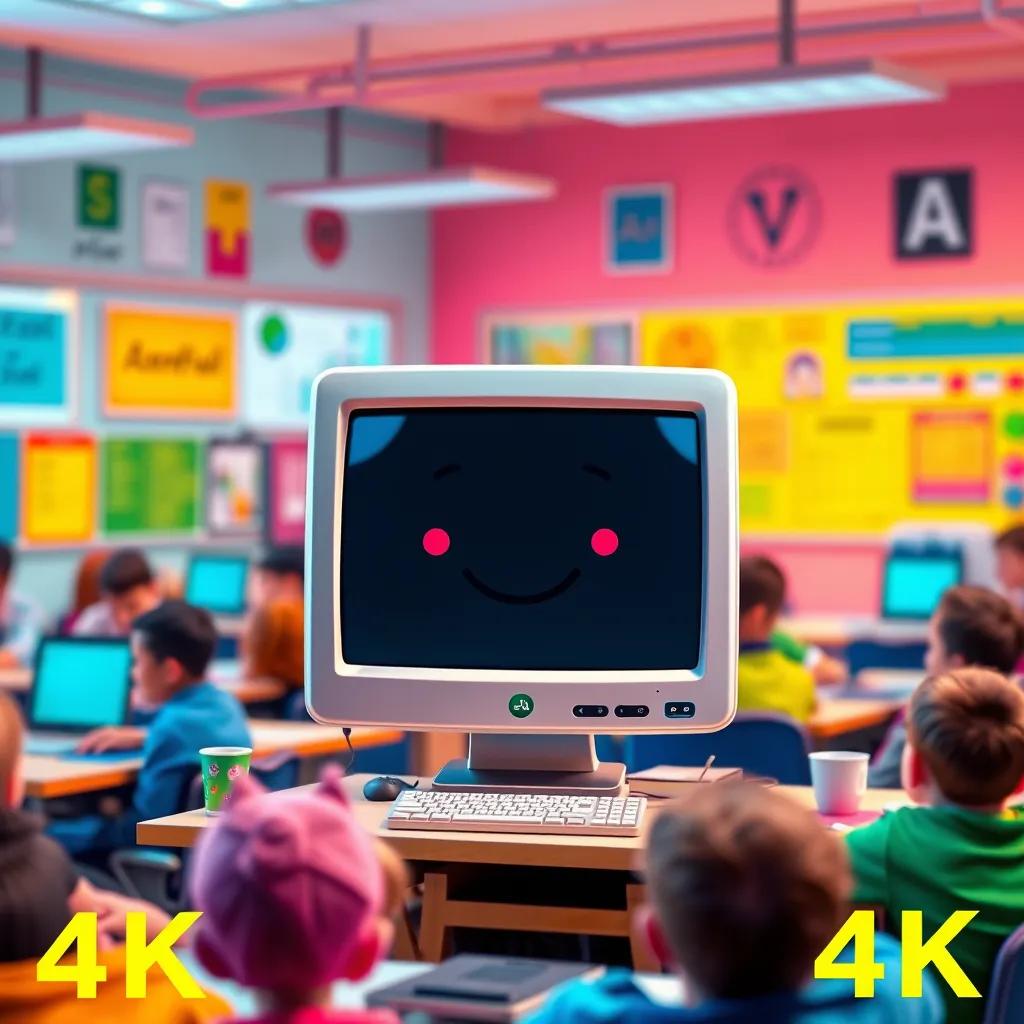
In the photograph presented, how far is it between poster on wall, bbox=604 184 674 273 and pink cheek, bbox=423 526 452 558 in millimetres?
6557

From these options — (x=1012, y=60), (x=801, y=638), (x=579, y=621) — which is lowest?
(x=801, y=638)

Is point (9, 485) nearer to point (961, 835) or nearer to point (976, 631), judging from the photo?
point (976, 631)

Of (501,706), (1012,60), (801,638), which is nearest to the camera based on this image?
(501,706)

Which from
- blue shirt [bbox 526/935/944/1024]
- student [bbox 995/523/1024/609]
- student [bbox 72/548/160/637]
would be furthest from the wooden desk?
blue shirt [bbox 526/935/944/1024]

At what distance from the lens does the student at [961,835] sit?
2535mm

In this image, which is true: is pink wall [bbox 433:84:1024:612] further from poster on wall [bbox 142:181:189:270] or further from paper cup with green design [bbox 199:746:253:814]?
paper cup with green design [bbox 199:746:253:814]

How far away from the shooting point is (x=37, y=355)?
7.83 meters

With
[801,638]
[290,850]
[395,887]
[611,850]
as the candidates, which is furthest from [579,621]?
[801,638]

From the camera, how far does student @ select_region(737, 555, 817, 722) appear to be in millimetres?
4945

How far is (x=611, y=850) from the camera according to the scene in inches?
94.7

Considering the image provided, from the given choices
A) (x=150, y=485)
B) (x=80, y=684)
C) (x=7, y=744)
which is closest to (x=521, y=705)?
(x=7, y=744)

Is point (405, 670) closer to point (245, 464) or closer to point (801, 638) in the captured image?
point (801, 638)

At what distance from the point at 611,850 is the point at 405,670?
427 mm

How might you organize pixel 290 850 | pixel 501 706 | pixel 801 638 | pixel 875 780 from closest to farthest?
pixel 290 850, pixel 501 706, pixel 875 780, pixel 801 638
